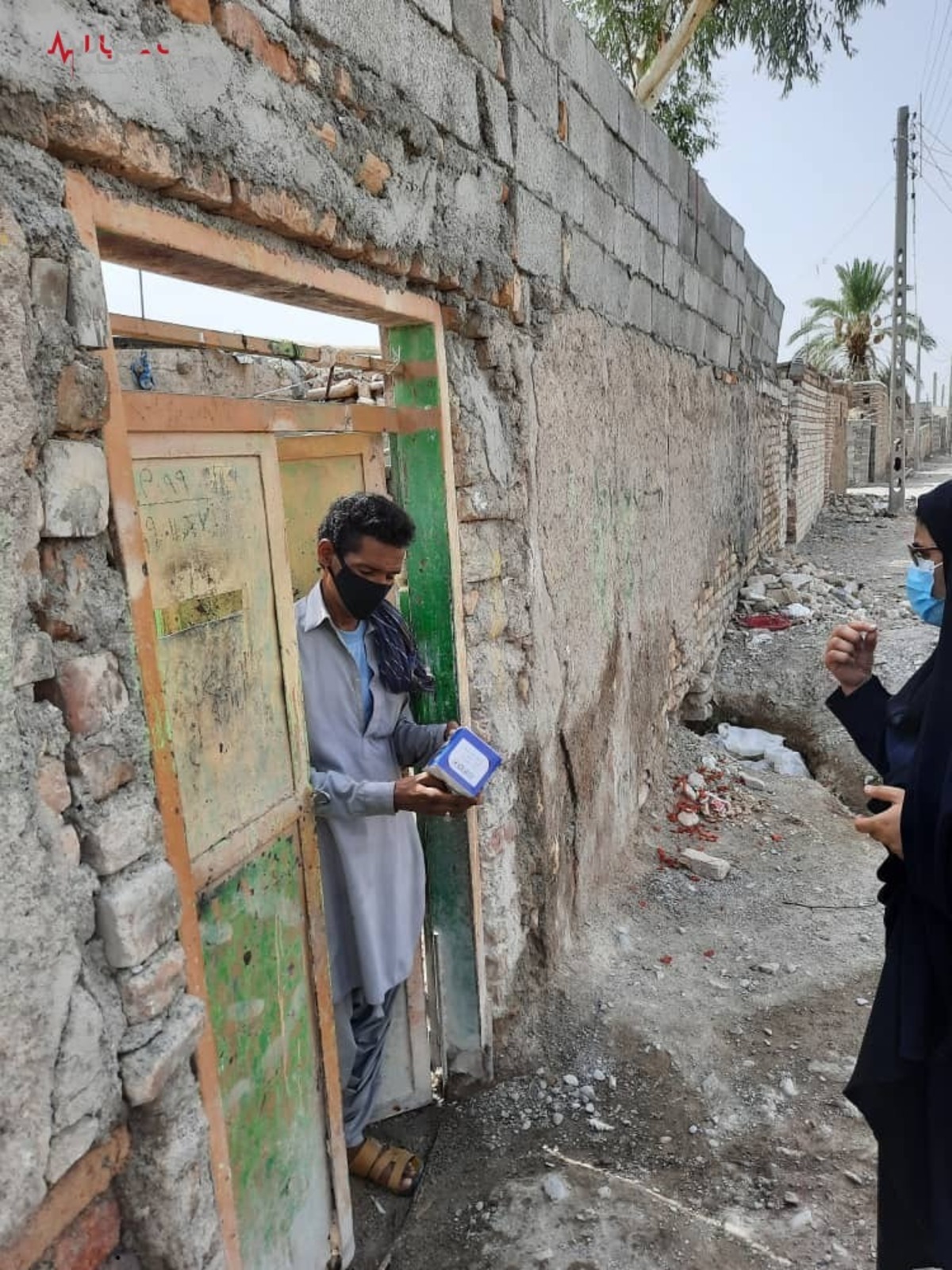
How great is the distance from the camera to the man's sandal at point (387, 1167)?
7.98 feet

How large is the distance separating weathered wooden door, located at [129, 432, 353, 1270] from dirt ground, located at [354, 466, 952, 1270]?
52cm

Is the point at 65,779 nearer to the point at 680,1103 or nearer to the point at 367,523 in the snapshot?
the point at 367,523

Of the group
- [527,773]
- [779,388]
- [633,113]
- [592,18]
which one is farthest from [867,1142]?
[592,18]

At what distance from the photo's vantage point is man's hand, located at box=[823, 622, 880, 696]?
2193 mm

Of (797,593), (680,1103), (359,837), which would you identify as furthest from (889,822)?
(797,593)

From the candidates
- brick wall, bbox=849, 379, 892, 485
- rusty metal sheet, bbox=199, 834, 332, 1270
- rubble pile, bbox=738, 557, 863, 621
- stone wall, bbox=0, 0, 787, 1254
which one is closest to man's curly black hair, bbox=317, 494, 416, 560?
stone wall, bbox=0, 0, 787, 1254

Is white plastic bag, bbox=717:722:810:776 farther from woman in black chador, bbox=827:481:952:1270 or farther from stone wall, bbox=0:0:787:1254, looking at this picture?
woman in black chador, bbox=827:481:952:1270

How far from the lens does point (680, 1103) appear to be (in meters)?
2.77

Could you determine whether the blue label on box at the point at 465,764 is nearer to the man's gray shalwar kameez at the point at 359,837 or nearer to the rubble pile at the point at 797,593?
the man's gray shalwar kameez at the point at 359,837

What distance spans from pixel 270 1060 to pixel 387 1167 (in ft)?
2.73

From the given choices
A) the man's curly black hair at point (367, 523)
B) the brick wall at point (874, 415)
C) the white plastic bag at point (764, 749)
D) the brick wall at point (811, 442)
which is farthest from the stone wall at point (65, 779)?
the brick wall at point (874, 415)

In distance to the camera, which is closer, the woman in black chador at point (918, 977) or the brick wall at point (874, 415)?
the woman in black chador at point (918, 977)

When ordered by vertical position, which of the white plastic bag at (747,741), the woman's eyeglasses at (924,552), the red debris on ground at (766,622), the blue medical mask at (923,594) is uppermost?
the woman's eyeglasses at (924,552)

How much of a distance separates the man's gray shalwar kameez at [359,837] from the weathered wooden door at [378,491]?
0.23m
